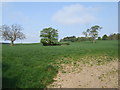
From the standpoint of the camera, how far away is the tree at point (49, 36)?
46844mm

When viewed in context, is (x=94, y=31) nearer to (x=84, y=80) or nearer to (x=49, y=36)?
(x=49, y=36)

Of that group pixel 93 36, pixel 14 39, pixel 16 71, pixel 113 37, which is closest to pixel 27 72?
pixel 16 71

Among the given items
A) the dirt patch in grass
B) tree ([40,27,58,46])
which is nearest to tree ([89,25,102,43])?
tree ([40,27,58,46])

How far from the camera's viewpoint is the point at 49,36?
4891 centimetres

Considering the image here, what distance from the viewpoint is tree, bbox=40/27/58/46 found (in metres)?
46.8

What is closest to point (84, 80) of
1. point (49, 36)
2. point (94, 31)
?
point (49, 36)

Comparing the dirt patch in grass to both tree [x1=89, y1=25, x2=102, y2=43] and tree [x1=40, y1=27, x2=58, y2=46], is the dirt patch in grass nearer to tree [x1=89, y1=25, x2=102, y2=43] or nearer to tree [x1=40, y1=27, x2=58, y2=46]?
tree [x1=40, y1=27, x2=58, y2=46]

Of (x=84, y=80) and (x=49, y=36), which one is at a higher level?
(x=49, y=36)

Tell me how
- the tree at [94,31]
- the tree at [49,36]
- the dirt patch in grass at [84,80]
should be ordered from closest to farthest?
the dirt patch in grass at [84,80], the tree at [49,36], the tree at [94,31]

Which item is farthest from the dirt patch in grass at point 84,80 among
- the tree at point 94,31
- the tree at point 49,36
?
the tree at point 94,31

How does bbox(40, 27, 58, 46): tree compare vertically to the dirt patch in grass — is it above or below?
above

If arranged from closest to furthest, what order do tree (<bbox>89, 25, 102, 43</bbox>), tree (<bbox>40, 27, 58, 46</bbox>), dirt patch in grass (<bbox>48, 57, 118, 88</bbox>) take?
dirt patch in grass (<bbox>48, 57, 118, 88</bbox>), tree (<bbox>40, 27, 58, 46</bbox>), tree (<bbox>89, 25, 102, 43</bbox>)

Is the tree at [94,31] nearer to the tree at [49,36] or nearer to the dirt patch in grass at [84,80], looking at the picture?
the tree at [49,36]

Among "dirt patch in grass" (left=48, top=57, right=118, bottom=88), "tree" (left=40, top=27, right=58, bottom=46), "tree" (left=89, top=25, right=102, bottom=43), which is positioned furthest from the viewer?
"tree" (left=89, top=25, right=102, bottom=43)
